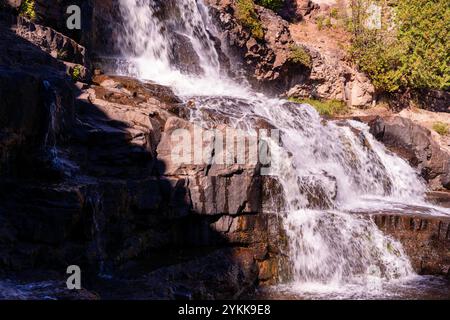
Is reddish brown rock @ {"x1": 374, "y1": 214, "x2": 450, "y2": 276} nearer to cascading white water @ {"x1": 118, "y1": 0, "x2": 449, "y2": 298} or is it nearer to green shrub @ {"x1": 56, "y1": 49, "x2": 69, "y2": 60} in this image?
cascading white water @ {"x1": 118, "y1": 0, "x2": 449, "y2": 298}

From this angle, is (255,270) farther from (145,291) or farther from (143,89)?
(143,89)

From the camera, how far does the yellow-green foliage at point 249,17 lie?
18.9 meters

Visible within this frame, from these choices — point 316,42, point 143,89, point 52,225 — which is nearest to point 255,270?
point 52,225

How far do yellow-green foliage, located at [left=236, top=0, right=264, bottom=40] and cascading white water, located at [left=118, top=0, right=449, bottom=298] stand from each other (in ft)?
5.76

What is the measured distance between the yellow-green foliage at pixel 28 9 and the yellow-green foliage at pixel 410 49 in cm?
1487

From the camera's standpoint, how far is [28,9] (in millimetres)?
11102

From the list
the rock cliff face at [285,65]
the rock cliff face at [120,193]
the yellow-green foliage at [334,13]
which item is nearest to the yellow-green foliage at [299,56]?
the rock cliff face at [285,65]

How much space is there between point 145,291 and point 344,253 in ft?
14.5

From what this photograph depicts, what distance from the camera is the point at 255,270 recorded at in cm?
896

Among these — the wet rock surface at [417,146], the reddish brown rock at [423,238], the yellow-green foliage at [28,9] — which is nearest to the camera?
the reddish brown rock at [423,238]

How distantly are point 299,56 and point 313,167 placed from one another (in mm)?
9245

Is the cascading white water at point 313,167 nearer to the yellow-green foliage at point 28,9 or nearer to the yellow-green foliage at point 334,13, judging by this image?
the yellow-green foliage at point 28,9

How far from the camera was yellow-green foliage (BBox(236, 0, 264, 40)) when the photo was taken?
18.9 metres

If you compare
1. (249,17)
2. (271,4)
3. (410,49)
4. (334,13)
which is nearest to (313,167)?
(249,17)
